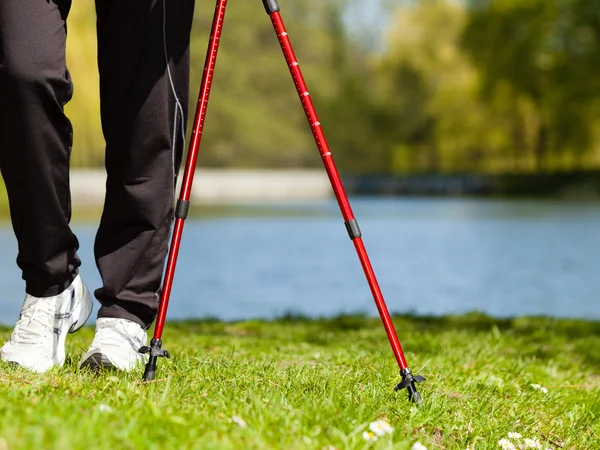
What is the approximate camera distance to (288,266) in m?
12.9

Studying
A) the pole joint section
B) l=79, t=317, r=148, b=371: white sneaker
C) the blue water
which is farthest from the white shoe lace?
the blue water

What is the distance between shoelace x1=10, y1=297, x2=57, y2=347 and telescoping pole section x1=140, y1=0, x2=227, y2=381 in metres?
0.37

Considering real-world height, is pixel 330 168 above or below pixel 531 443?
above

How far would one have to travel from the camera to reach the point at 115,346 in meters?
2.77

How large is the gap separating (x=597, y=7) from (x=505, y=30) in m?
3.98

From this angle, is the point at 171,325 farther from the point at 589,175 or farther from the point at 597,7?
the point at 597,7

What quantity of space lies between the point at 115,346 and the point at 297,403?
64 centimetres

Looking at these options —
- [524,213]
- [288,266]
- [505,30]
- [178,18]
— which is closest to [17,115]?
[178,18]

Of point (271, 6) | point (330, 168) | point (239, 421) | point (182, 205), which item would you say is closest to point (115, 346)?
point (182, 205)

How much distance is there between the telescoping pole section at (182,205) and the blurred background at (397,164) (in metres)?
4.54

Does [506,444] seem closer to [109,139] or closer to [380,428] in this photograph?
[380,428]

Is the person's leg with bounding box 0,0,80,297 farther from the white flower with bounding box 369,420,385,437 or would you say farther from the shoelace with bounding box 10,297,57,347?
the white flower with bounding box 369,420,385,437

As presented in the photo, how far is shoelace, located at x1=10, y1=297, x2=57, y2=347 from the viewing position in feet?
9.14

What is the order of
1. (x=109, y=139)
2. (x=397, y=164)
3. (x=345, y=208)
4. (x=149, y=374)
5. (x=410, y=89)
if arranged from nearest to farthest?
(x=149, y=374) < (x=345, y=208) < (x=109, y=139) < (x=410, y=89) < (x=397, y=164)
